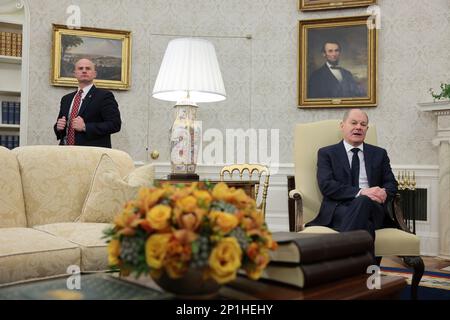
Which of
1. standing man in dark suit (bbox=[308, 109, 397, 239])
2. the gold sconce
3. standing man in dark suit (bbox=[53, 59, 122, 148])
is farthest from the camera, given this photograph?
the gold sconce

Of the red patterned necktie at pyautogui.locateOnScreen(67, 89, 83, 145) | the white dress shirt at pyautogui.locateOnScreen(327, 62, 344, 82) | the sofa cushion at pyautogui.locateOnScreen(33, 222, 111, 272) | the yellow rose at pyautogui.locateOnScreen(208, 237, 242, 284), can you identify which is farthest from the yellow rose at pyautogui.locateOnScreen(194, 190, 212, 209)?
the white dress shirt at pyautogui.locateOnScreen(327, 62, 344, 82)

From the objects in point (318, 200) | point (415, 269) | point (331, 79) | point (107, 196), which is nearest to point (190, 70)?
point (107, 196)

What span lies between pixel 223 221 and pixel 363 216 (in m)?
1.95

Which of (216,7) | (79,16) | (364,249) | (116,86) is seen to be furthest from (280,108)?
(364,249)

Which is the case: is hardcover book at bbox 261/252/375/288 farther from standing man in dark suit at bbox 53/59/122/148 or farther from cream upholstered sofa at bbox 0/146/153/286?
standing man in dark suit at bbox 53/59/122/148

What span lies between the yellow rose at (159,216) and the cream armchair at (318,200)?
1920 millimetres

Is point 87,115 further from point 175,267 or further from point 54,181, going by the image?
point 175,267

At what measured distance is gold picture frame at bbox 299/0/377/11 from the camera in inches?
215

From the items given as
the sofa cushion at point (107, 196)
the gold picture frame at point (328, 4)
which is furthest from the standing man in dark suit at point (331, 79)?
the sofa cushion at point (107, 196)

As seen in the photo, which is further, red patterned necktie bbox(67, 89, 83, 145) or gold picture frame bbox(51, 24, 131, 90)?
gold picture frame bbox(51, 24, 131, 90)

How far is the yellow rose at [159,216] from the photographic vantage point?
1.15 m

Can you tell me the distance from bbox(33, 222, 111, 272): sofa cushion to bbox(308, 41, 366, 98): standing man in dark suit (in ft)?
11.8

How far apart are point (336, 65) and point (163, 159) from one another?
95.2 inches

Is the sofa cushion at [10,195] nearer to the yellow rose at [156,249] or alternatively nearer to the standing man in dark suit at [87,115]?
the standing man in dark suit at [87,115]
